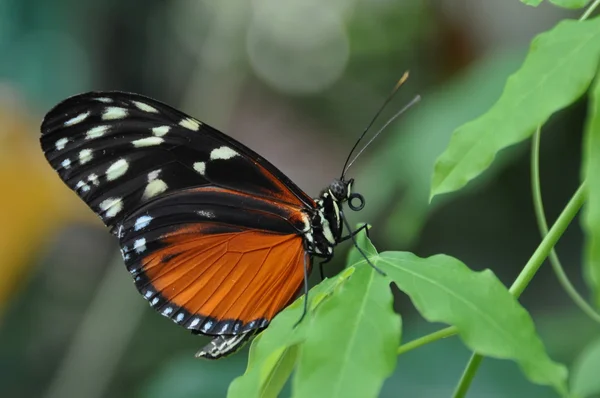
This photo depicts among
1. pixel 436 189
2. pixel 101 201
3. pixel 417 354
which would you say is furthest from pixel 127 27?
pixel 436 189

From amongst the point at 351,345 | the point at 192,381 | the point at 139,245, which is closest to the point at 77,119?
the point at 139,245

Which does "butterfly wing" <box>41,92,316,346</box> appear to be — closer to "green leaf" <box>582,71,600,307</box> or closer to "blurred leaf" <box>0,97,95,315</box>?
"green leaf" <box>582,71,600,307</box>

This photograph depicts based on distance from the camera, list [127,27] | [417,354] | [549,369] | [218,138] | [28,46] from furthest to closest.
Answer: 1. [127,27]
2. [28,46]
3. [417,354]
4. [218,138]
5. [549,369]

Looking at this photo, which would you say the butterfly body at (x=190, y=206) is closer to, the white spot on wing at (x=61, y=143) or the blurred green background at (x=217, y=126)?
the white spot on wing at (x=61, y=143)

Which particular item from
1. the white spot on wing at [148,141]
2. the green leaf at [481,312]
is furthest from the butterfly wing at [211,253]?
the green leaf at [481,312]

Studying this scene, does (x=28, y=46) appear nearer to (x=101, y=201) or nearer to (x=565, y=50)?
(x=101, y=201)

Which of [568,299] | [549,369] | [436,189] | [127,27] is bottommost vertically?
[568,299]

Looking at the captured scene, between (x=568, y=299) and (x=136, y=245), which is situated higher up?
(x=136, y=245)
